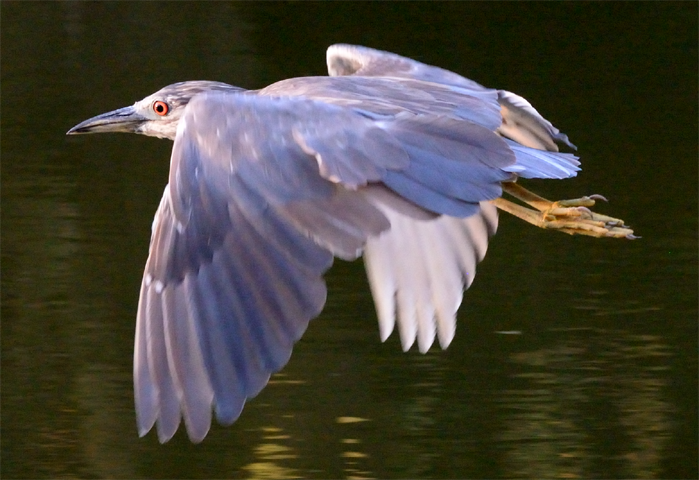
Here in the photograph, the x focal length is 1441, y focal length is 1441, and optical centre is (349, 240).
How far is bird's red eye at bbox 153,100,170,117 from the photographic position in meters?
4.76

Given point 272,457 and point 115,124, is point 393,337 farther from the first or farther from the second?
point 115,124

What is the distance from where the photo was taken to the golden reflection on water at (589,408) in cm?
468

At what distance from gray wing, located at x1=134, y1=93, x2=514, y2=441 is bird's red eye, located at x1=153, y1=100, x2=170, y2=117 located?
0.93 meters

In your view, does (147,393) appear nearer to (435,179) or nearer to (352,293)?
(435,179)

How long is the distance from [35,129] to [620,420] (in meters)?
4.27

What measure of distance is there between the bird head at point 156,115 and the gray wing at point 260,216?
902 mm

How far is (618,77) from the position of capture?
8.91 meters

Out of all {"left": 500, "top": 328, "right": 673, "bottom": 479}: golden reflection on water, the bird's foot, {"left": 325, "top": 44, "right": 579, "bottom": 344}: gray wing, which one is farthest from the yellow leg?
{"left": 500, "top": 328, "right": 673, "bottom": 479}: golden reflection on water

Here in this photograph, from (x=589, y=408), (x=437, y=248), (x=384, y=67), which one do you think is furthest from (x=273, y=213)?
(x=589, y=408)

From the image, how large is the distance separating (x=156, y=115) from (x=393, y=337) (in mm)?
1349

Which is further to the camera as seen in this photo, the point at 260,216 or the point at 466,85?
the point at 466,85

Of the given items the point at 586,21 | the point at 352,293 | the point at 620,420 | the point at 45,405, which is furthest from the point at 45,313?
the point at 586,21

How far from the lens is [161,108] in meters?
4.77

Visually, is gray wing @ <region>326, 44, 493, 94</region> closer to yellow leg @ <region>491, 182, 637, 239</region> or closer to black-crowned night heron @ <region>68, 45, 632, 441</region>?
yellow leg @ <region>491, 182, 637, 239</region>
